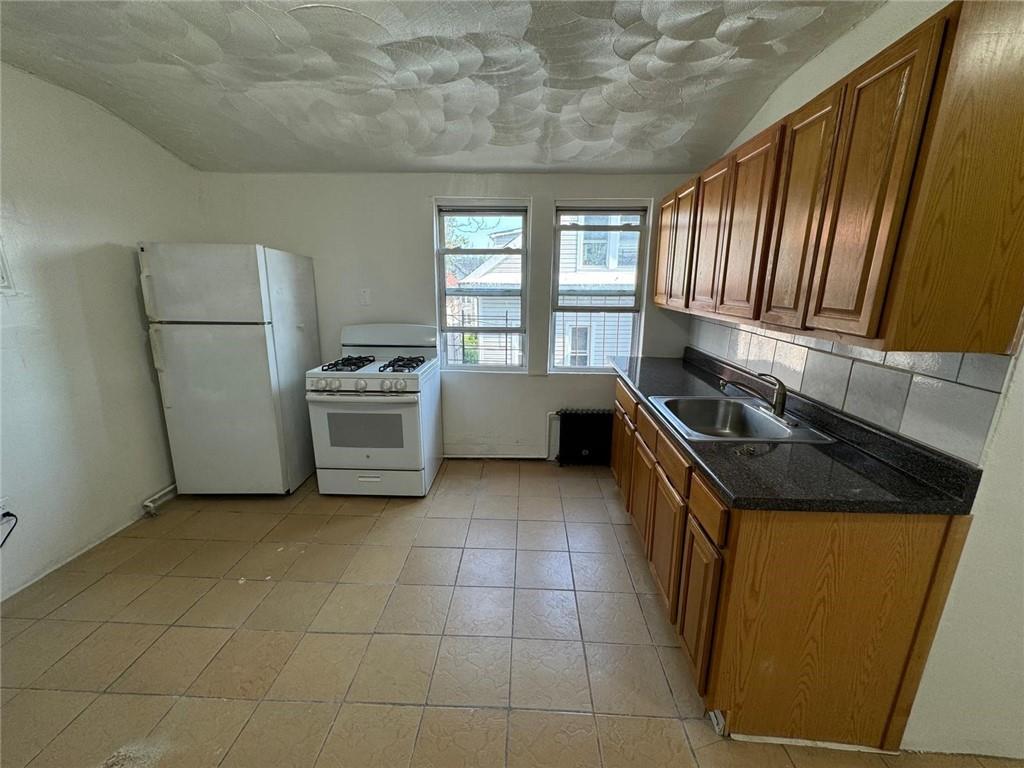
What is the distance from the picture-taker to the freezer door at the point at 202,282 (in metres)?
2.42

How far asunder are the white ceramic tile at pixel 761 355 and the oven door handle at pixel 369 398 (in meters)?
2.01

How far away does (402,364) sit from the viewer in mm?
2914

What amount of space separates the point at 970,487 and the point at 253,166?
4.05 meters

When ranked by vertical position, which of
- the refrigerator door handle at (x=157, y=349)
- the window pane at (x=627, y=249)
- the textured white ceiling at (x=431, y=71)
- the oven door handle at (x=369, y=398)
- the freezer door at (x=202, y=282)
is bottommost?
the oven door handle at (x=369, y=398)

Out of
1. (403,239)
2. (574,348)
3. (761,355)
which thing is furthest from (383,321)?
(761,355)

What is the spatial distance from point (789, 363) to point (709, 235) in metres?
0.76

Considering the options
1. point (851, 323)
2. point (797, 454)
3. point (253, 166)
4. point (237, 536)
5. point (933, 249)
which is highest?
point (253, 166)

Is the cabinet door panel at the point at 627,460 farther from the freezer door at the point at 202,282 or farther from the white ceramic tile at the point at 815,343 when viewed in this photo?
the freezer door at the point at 202,282

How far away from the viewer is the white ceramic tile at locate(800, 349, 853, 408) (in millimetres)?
1590

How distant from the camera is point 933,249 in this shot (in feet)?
3.30

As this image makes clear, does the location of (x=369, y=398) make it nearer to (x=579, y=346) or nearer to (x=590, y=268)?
(x=579, y=346)

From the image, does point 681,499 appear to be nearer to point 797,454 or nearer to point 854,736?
point 797,454

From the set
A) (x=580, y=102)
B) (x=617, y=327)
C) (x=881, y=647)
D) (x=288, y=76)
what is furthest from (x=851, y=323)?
(x=288, y=76)

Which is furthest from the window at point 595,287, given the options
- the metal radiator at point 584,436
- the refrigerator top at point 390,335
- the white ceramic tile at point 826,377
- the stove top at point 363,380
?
the white ceramic tile at point 826,377
